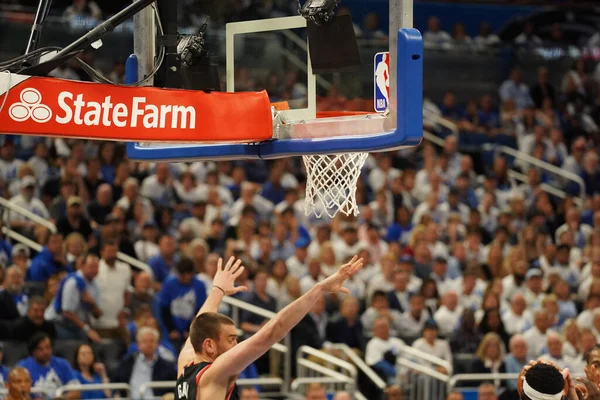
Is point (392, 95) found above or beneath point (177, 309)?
above

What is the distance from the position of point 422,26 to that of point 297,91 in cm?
1427

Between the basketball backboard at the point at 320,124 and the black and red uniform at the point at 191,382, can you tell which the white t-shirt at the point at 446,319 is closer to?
the basketball backboard at the point at 320,124

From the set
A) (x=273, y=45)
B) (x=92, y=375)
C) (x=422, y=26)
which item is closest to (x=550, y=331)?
(x=92, y=375)

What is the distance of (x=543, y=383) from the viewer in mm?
5738

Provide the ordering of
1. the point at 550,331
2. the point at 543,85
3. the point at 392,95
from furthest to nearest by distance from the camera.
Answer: the point at 543,85 → the point at 550,331 → the point at 392,95

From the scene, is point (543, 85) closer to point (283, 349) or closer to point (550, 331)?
point (550, 331)

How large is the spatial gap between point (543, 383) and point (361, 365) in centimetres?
597

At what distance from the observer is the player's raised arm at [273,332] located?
561 centimetres

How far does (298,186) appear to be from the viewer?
15586mm

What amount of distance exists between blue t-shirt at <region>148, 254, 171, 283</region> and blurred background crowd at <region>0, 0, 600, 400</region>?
0.08 ft

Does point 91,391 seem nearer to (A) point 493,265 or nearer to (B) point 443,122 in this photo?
(A) point 493,265

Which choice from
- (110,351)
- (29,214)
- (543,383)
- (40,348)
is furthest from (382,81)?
(29,214)

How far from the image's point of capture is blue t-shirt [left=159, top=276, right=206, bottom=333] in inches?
466

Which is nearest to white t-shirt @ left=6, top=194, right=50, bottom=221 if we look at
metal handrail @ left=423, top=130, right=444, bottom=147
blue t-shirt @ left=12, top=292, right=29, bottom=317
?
blue t-shirt @ left=12, top=292, right=29, bottom=317
